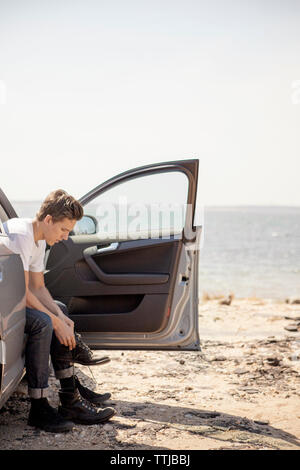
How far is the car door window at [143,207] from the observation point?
457 cm

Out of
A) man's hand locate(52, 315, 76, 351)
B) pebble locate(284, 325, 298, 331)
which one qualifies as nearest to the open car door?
man's hand locate(52, 315, 76, 351)

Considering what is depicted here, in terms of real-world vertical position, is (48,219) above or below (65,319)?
above

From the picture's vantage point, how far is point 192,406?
15.0 ft

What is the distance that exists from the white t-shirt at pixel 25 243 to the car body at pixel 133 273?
1.69 feet

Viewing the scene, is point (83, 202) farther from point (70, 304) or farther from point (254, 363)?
point (254, 363)

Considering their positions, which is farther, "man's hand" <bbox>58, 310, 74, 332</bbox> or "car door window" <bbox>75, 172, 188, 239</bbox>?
"car door window" <bbox>75, 172, 188, 239</bbox>

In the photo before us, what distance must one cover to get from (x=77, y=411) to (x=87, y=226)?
59.3 inches

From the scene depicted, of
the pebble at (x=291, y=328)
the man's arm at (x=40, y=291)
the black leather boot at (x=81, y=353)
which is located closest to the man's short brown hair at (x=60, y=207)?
the man's arm at (x=40, y=291)

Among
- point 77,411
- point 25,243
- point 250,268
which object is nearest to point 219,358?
point 77,411

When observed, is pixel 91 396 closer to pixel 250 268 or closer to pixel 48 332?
pixel 48 332

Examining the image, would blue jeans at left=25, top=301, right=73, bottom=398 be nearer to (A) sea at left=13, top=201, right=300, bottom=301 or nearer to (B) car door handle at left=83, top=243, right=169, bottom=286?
(B) car door handle at left=83, top=243, right=169, bottom=286

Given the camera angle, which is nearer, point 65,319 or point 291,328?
point 65,319

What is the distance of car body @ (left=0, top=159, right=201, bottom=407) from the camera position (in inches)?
177

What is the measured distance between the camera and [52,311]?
409cm
